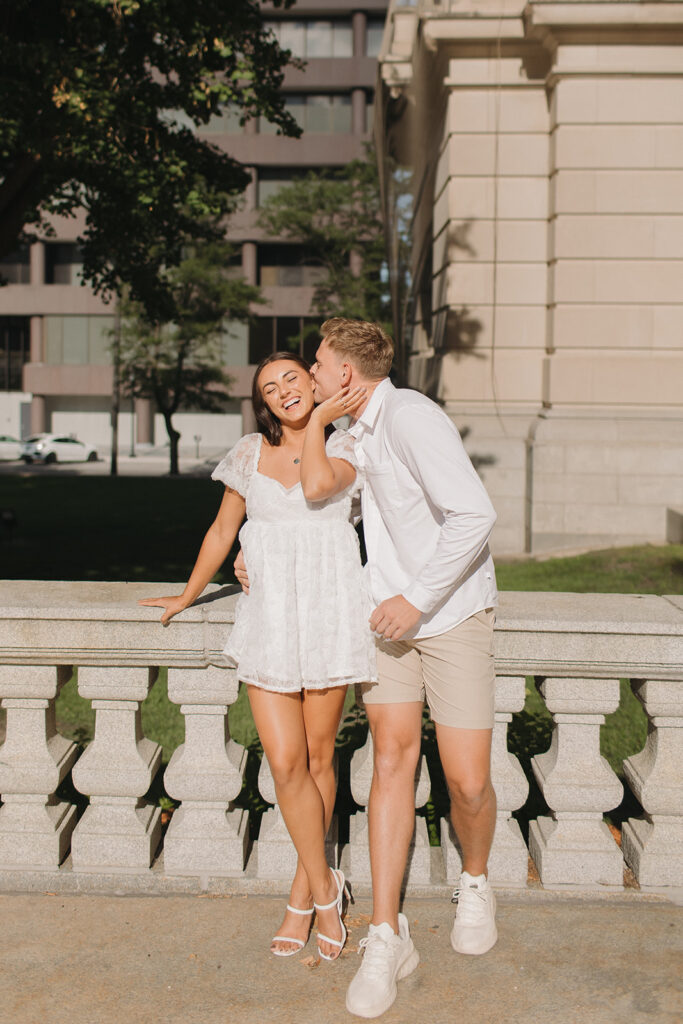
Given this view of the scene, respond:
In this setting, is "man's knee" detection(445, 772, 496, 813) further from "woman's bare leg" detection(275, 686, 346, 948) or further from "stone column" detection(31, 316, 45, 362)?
"stone column" detection(31, 316, 45, 362)

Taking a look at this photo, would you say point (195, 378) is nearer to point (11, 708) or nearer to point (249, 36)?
point (249, 36)

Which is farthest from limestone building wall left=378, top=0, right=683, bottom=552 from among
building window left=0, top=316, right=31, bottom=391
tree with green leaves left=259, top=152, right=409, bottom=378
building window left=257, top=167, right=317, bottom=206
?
building window left=0, top=316, right=31, bottom=391

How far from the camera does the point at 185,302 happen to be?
37844mm

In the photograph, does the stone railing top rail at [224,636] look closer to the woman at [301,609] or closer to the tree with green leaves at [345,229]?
the woman at [301,609]

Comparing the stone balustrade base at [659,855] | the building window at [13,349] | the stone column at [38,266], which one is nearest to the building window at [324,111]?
the stone column at [38,266]

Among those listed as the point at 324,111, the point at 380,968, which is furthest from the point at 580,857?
the point at 324,111

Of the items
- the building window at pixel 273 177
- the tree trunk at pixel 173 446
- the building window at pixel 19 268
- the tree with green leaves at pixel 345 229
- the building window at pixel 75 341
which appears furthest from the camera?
the building window at pixel 19 268

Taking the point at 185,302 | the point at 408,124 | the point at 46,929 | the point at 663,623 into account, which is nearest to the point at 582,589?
the point at 663,623

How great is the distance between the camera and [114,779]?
3.45 m

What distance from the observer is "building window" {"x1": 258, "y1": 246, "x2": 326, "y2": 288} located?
6044 centimetres

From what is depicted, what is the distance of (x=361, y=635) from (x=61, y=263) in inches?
2592

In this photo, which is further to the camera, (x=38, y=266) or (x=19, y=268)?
(x=19, y=268)

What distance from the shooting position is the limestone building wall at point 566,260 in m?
12.9

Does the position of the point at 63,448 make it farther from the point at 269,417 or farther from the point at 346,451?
the point at 346,451
